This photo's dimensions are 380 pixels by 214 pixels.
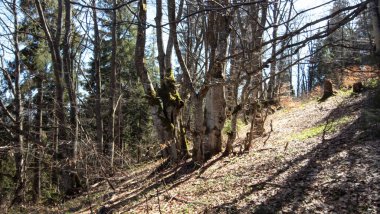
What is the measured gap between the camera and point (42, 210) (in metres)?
11.1

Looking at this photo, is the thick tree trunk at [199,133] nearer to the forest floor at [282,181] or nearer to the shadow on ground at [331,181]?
the forest floor at [282,181]

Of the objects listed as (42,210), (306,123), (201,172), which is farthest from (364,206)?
(42,210)

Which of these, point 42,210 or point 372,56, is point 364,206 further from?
point 42,210

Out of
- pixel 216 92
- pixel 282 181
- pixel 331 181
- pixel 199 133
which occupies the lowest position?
pixel 282 181

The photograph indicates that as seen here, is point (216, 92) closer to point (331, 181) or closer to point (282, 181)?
point (282, 181)

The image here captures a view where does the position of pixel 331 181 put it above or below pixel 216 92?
below

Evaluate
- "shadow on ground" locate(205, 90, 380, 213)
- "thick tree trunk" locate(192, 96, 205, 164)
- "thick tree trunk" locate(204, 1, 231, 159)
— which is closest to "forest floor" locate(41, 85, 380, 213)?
"shadow on ground" locate(205, 90, 380, 213)

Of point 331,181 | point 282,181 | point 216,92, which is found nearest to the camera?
point 331,181

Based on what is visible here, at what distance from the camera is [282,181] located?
21.6 feet

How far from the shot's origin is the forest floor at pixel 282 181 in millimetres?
5508

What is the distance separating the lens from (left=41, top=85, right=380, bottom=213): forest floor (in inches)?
217

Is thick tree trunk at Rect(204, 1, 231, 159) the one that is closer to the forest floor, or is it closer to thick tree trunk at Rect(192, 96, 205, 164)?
thick tree trunk at Rect(192, 96, 205, 164)

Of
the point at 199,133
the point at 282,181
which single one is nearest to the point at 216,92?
the point at 199,133

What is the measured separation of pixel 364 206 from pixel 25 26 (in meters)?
16.0
